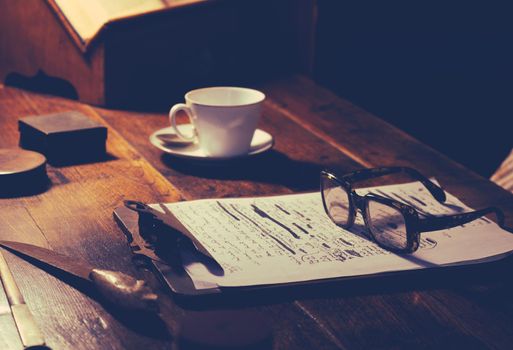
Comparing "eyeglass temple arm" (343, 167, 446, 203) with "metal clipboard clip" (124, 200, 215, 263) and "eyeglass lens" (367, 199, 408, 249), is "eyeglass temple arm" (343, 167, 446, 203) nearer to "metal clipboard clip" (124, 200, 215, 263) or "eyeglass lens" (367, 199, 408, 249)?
"eyeglass lens" (367, 199, 408, 249)

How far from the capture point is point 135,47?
5.96 ft

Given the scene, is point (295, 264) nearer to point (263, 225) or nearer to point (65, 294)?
point (263, 225)

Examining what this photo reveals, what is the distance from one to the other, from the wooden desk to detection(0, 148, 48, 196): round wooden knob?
0.03 m

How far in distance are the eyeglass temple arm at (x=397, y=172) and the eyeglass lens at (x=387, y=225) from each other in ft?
0.43

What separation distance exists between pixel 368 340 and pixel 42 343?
1.10ft

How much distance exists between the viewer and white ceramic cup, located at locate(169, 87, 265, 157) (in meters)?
1.39

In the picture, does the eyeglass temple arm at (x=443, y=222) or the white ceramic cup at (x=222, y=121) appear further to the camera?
the white ceramic cup at (x=222, y=121)

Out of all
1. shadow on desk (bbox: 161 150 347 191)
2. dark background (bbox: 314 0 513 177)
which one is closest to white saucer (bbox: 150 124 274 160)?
shadow on desk (bbox: 161 150 347 191)

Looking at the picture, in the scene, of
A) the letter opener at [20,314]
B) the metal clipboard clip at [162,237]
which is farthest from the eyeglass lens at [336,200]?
the letter opener at [20,314]

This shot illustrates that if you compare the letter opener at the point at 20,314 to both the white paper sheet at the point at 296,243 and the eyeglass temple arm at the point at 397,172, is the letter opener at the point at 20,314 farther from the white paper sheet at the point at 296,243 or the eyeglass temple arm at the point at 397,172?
the eyeglass temple arm at the point at 397,172

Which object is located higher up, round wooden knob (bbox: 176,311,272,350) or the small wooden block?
round wooden knob (bbox: 176,311,272,350)

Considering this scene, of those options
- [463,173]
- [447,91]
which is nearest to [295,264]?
[463,173]

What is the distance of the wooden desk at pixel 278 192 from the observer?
866 mm

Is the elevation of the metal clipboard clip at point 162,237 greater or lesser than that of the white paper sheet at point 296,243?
greater
